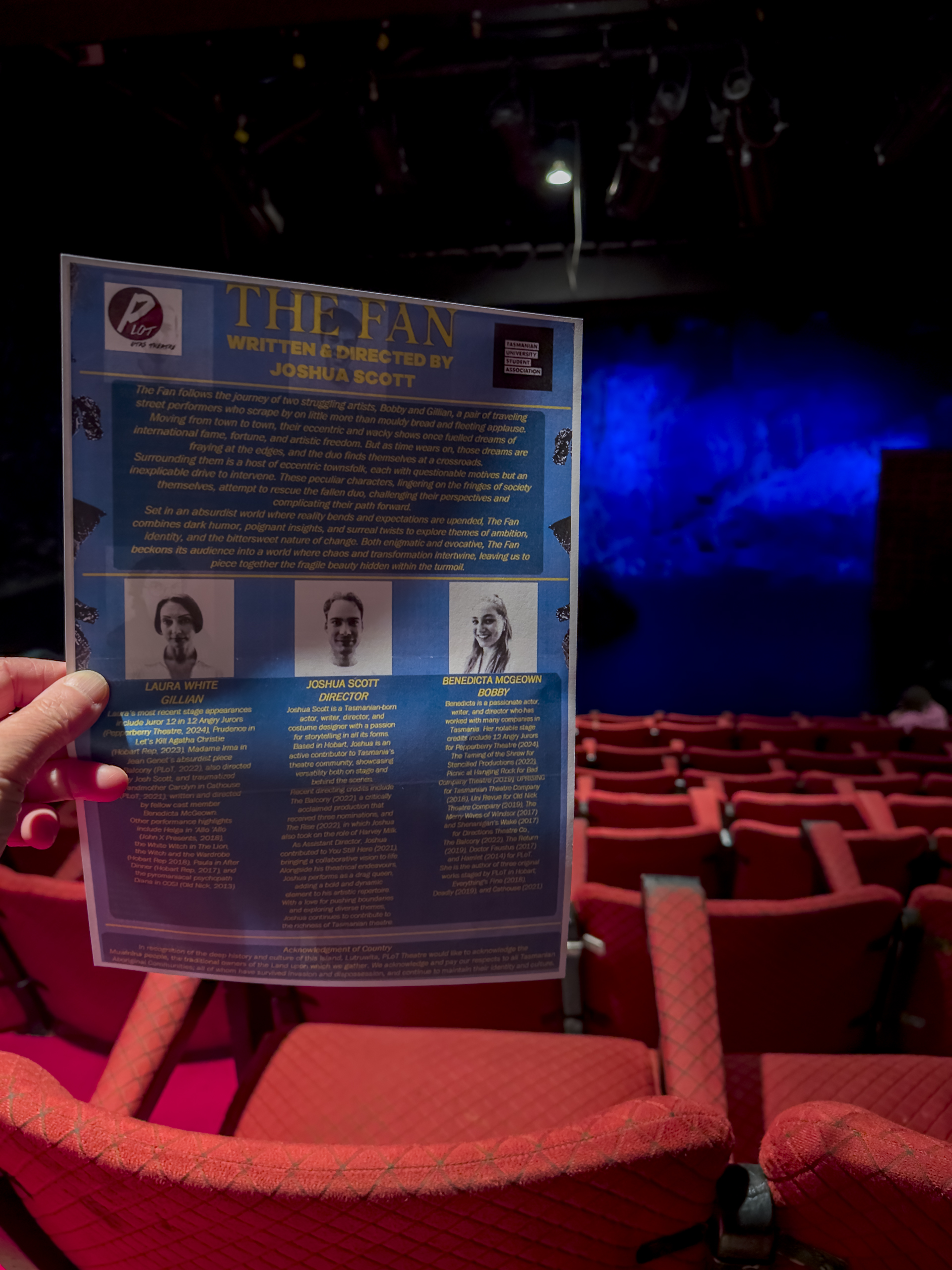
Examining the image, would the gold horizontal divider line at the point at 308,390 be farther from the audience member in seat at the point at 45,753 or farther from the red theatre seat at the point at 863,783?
the red theatre seat at the point at 863,783

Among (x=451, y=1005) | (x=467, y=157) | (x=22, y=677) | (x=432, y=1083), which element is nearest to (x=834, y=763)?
(x=451, y=1005)

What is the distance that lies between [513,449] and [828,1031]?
1350 millimetres

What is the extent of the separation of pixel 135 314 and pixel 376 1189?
86 centimetres

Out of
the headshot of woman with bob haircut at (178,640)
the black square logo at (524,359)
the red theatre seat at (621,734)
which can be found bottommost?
Answer: the red theatre seat at (621,734)

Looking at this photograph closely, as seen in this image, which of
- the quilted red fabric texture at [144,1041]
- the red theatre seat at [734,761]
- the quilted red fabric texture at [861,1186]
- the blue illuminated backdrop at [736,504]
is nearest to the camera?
the quilted red fabric texture at [861,1186]

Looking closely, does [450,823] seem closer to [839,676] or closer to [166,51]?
[166,51]

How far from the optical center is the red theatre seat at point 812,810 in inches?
94.9

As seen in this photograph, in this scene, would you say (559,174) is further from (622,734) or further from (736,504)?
(736,504)

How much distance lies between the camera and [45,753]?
717 millimetres

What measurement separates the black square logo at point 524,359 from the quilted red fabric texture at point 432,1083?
101cm

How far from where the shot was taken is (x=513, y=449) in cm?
81

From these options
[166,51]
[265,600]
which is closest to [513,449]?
[265,600]

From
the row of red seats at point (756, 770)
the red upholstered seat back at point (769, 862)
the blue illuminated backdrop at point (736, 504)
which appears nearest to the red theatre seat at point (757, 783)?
the row of red seats at point (756, 770)

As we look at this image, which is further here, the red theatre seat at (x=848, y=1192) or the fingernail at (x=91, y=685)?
the fingernail at (x=91, y=685)
